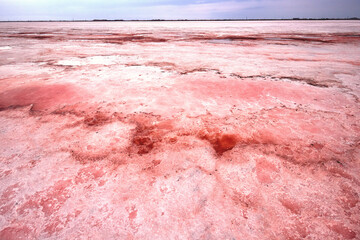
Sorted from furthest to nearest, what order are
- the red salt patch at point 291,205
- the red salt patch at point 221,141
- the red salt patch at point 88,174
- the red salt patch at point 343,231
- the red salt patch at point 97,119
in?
the red salt patch at point 97,119 < the red salt patch at point 221,141 < the red salt patch at point 88,174 < the red salt patch at point 291,205 < the red salt patch at point 343,231

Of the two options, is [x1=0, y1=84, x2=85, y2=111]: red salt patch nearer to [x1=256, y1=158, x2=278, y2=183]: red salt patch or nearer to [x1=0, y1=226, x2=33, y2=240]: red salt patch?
[x1=0, y1=226, x2=33, y2=240]: red salt patch

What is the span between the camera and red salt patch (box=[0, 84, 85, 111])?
268 cm

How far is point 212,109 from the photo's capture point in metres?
2.55

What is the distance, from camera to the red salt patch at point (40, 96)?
106 inches

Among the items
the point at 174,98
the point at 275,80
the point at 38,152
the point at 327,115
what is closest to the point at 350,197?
the point at 327,115

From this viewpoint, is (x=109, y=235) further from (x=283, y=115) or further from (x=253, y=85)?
(x=253, y=85)

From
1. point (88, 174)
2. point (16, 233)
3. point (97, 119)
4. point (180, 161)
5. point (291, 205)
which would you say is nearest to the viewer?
point (16, 233)

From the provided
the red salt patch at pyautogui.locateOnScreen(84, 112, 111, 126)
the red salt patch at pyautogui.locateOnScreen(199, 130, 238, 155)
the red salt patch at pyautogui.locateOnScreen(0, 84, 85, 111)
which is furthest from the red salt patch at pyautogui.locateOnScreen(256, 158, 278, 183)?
the red salt patch at pyautogui.locateOnScreen(0, 84, 85, 111)

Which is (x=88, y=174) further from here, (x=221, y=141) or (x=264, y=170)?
(x=264, y=170)

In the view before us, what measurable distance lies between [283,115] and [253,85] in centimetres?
115

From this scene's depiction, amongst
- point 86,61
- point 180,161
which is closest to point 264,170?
point 180,161

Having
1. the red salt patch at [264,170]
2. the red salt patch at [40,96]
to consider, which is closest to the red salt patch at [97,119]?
the red salt patch at [40,96]

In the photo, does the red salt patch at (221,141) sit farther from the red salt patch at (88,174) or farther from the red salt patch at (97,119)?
the red salt patch at (97,119)

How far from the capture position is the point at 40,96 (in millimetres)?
2941
